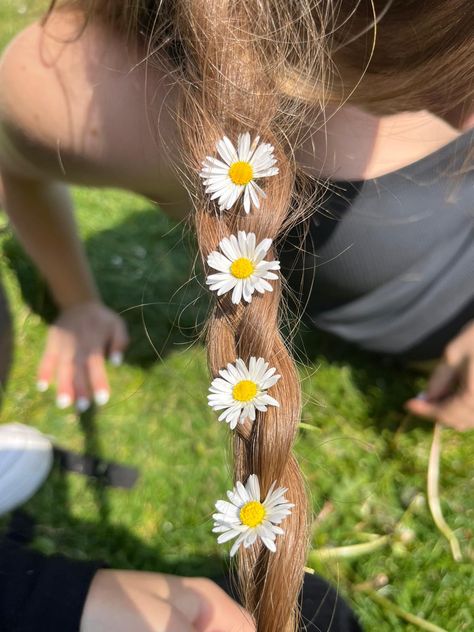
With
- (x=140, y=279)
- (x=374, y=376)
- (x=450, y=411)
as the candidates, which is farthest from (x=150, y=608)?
(x=140, y=279)

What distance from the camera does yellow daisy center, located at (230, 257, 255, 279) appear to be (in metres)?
0.57

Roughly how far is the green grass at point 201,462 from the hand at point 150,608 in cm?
28

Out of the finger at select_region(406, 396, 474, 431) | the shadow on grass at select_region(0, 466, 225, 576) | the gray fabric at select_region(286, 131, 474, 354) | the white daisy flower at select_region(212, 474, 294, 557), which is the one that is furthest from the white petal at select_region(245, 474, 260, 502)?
the finger at select_region(406, 396, 474, 431)

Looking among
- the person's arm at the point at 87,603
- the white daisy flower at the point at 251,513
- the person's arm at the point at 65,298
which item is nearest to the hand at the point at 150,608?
the person's arm at the point at 87,603

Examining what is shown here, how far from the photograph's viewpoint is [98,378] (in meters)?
1.35

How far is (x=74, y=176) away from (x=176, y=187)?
0.20m

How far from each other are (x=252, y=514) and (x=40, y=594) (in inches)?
13.6

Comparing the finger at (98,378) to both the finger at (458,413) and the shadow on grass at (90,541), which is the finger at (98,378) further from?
the finger at (458,413)

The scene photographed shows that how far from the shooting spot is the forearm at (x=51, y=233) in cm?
116

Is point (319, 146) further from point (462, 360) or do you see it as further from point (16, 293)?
point (16, 293)

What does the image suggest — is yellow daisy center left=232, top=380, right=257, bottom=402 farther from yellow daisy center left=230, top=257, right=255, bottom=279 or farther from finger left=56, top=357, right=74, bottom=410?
finger left=56, top=357, right=74, bottom=410

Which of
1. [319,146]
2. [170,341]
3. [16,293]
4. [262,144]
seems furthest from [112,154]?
[16,293]

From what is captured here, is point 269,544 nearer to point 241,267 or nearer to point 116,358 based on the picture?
point 241,267

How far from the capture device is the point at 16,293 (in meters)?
1.47
